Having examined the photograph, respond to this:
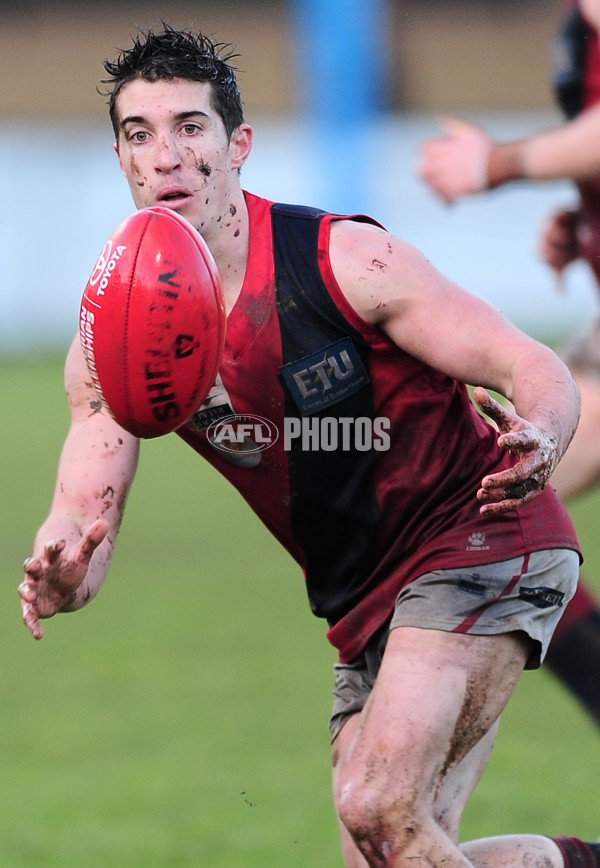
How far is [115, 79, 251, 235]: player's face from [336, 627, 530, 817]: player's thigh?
1017 mm

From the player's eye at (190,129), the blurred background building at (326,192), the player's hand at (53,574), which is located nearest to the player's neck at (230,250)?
the player's eye at (190,129)

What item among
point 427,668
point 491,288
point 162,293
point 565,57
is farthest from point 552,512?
point 491,288

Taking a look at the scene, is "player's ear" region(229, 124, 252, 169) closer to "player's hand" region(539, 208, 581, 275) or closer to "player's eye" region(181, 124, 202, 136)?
"player's eye" region(181, 124, 202, 136)

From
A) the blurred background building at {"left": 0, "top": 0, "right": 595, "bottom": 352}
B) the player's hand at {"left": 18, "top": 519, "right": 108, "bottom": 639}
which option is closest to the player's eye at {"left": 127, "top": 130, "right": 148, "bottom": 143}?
the player's hand at {"left": 18, "top": 519, "right": 108, "bottom": 639}

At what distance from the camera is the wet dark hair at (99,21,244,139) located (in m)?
3.35

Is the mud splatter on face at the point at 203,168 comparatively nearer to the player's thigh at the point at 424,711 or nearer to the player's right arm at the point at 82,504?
the player's right arm at the point at 82,504

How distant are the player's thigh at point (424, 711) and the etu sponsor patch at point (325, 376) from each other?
52cm

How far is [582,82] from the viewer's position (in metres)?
5.18

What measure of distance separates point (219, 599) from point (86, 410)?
4514 millimetres

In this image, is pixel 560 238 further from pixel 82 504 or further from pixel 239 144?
pixel 82 504

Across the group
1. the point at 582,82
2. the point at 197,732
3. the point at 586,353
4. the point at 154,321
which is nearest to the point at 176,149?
the point at 154,321

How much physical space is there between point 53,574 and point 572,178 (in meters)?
2.42

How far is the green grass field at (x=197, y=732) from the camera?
470 centimetres

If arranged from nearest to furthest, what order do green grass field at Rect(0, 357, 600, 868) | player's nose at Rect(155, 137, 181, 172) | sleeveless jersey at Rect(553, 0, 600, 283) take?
player's nose at Rect(155, 137, 181, 172) → green grass field at Rect(0, 357, 600, 868) → sleeveless jersey at Rect(553, 0, 600, 283)
